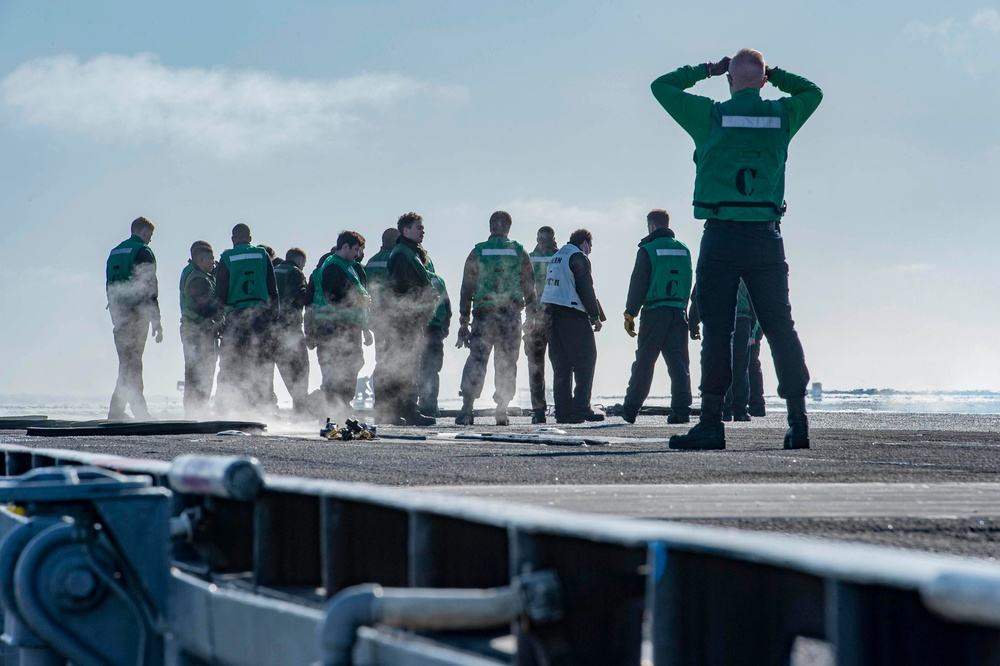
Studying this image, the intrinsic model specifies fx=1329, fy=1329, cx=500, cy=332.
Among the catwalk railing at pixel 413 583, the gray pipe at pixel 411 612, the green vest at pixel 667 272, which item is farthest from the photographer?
the green vest at pixel 667 272

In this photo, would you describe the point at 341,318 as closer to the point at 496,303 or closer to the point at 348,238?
the point at 348,238

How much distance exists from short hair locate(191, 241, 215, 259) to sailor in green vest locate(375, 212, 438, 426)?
3.35 m

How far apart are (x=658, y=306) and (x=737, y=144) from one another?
268 inches

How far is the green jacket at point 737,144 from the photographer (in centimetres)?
817

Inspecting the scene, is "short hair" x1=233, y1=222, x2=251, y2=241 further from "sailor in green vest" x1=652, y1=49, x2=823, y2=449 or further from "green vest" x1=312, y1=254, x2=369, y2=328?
"sailor in green vest" x1=652, y1=49, x2=823, y2=449

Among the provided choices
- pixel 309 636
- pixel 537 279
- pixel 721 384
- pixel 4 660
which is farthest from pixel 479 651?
pixel 537 279

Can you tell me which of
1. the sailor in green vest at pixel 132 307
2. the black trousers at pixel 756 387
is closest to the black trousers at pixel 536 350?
the black trousers at pixel 756 387

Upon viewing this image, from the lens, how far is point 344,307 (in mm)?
15602

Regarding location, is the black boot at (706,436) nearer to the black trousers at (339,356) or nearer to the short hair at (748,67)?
the short hair at (748,67)

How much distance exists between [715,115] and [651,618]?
6.87 m

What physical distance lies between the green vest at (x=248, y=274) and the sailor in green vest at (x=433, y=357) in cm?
207

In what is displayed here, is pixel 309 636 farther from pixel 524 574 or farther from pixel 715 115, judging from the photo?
pixel 715 115

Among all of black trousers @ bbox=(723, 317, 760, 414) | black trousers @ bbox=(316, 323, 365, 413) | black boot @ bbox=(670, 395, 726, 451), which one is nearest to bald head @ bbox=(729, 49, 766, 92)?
black boot @ bbox=(670, 395, 726, 451)

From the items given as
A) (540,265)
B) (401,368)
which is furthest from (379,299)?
(540,265)
